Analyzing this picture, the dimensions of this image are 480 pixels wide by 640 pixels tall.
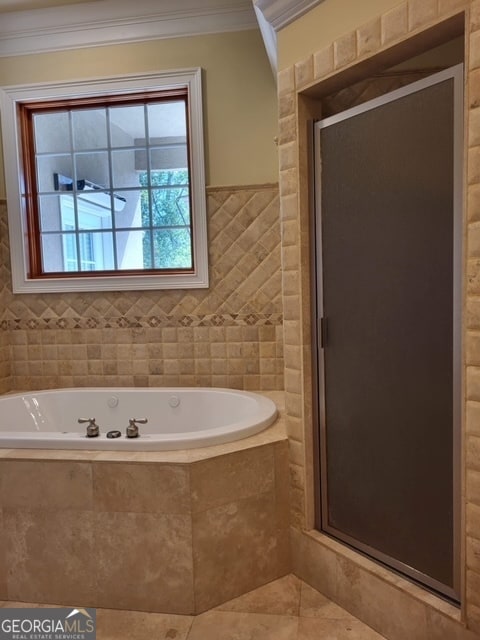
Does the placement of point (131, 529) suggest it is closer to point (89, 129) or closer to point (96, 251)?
point (96, 251)

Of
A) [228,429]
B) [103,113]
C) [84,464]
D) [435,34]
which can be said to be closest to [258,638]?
[228,429]

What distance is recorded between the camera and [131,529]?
1.82 meters

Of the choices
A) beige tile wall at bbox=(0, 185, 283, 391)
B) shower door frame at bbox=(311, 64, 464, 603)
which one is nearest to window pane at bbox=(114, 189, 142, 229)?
beige tile wall at bbox=(0, 185, 283, 391)

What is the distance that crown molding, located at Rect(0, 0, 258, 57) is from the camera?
2.68 meters

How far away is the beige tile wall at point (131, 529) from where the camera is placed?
180 cm

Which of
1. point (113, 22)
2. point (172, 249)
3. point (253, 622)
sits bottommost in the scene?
point (253, 622)

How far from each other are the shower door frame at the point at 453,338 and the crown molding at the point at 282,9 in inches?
15.3

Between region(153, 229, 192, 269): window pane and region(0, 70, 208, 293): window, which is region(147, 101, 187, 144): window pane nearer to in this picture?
region(0, 70, 208, 293): window

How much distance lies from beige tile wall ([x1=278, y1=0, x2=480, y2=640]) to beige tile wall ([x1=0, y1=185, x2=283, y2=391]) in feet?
2.81

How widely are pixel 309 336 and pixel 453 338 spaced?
596mm

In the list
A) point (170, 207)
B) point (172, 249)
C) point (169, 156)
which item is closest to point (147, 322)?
point (172, 249)

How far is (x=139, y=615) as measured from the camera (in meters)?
1.82

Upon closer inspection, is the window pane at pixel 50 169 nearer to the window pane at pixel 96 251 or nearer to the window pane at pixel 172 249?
the window pane at pixel 96 251

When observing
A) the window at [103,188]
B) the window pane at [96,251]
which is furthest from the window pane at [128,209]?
the window pane at [96,251]
